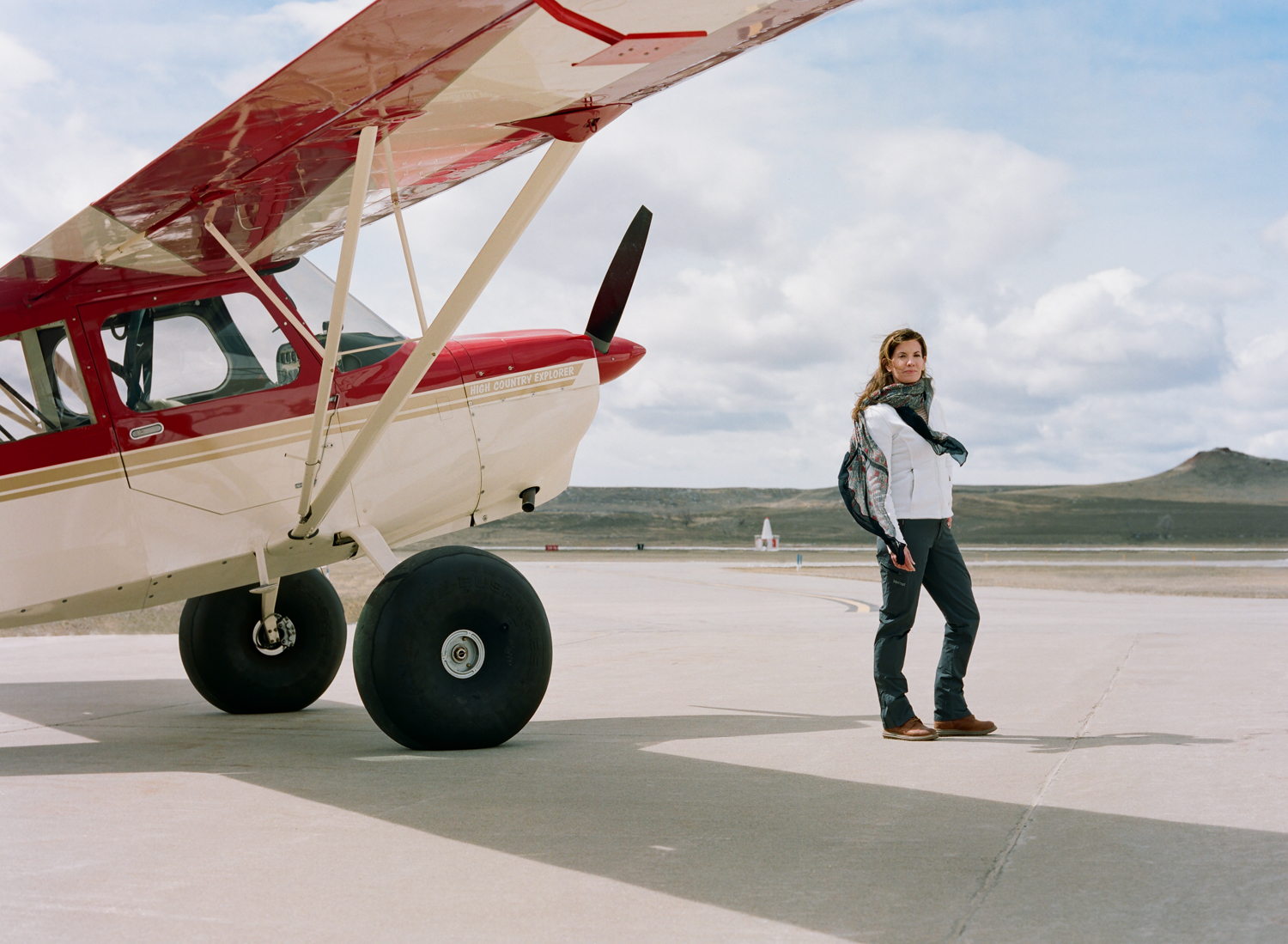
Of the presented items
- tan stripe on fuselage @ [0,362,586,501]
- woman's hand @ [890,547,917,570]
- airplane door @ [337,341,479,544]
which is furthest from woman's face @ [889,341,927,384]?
airplane door @ [337,341,479,544]

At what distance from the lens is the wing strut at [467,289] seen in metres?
5.62

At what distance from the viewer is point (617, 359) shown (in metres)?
8.05

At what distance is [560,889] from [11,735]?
16.9 ft

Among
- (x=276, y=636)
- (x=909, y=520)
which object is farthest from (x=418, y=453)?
(x=909, y=520)

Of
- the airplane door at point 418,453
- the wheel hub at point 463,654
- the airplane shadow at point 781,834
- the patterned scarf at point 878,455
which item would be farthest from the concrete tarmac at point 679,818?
the airplane door at point 418,453

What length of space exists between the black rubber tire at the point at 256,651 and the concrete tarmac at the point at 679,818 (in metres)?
0.25

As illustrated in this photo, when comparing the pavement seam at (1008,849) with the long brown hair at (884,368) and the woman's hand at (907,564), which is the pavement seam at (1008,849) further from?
the long brown hair at (884,368)

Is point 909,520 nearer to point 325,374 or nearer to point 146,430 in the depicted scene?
point 325,374

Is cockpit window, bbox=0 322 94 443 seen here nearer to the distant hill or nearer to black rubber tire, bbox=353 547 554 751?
black rubber tire, bbox=353 547 554 751

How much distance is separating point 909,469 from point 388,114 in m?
3.25

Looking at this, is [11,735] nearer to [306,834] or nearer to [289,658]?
[289,658]

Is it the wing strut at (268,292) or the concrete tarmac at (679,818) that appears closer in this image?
the concrete tarmac at (679,818)

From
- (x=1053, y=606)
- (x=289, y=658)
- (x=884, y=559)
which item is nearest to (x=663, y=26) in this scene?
(x=884, y=559)

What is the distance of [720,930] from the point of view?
117 inches
